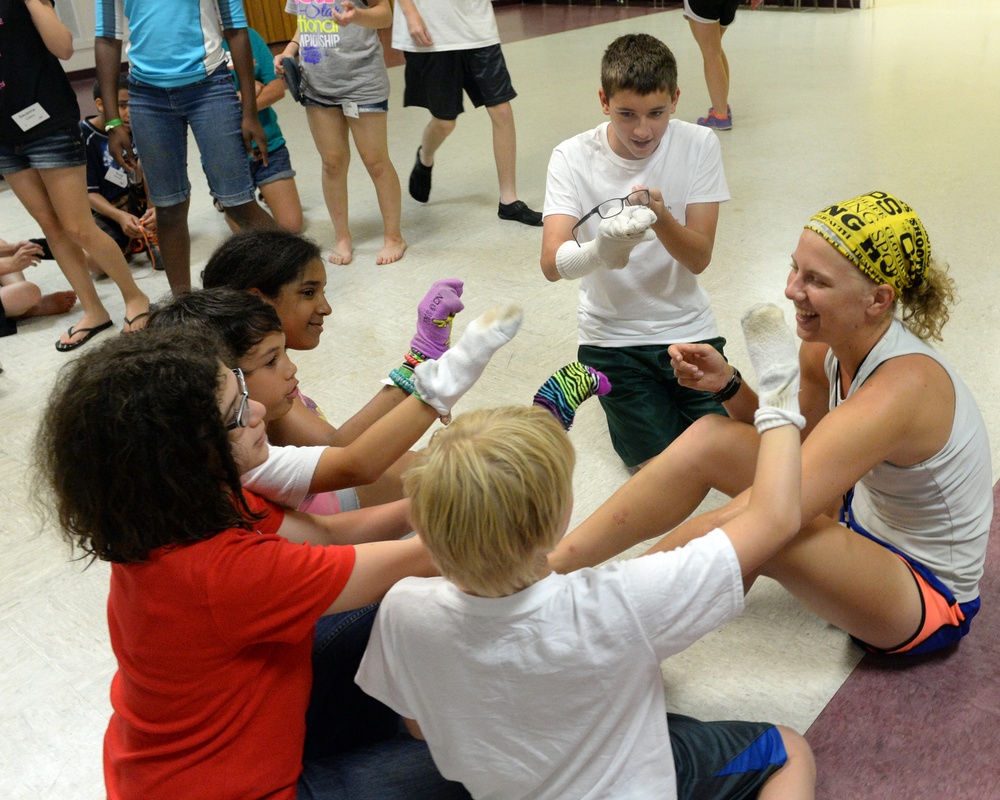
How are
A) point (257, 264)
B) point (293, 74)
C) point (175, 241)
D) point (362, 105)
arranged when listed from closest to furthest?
point (257, 264) < point (175, 241) < point (362, 105) < point (293, 74)

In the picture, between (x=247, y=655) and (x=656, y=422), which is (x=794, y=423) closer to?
(x=247, y=655)

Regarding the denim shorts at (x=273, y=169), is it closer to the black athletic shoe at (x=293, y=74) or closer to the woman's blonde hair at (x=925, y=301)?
the black athletic shoe at (x=293, y=74)

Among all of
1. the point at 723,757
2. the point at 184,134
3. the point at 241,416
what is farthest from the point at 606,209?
the point at 184,134

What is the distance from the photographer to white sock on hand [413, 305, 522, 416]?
149 cm

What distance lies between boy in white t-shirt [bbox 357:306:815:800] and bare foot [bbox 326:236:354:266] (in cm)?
273

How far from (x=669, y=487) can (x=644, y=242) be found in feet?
2.28

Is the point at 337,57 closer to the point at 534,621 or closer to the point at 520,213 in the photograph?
the point at 520,213

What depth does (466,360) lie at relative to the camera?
1506 mm

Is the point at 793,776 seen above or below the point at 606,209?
below

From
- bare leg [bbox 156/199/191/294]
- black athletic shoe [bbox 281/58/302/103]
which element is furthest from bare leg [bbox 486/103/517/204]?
bare leg [bbox 156/199/191/294]

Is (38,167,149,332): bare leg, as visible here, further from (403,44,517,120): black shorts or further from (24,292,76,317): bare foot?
(403,44,517,120): black shorts

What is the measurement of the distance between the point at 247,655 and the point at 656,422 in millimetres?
1259

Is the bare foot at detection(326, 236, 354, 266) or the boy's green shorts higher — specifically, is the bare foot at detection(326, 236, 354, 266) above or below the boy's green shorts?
below

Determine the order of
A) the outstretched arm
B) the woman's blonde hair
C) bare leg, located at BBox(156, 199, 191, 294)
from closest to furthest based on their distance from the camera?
the outstretched arm, the woman's blonde hair, bare leg, located at BBox(156, 199, 191, 294)
